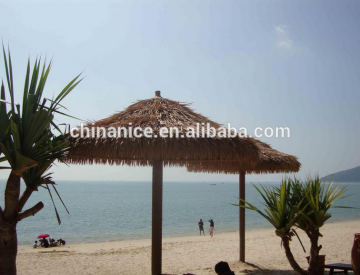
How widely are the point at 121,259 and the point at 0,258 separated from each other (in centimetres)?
556

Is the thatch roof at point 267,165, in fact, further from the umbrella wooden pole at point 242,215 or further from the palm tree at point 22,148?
the palm tree at point 22,148

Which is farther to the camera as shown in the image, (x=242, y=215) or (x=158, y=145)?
(x=242, y=215)

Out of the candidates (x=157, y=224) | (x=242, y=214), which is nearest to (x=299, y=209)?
(x=157, y=224)

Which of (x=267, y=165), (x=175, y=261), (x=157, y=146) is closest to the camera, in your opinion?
(x=157, y=146)

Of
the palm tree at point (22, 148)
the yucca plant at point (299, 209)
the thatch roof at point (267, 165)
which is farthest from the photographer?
the thatch roof at point (267, 165)

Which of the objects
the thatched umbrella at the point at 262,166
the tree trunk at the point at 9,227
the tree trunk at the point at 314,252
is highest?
the thatched umbrella at the point at 262,166

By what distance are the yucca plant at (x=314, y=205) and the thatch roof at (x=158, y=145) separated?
0.74 meters

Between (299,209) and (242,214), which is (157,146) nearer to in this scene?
(299,209)

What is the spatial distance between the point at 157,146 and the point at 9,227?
1.63 meters

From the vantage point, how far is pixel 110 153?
3984 millimetres

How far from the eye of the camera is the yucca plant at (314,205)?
4.32 metres

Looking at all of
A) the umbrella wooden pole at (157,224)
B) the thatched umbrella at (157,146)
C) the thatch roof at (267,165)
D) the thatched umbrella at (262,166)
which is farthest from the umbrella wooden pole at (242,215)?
the umbrella wooden pole at (157,224)

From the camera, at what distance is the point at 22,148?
10.9ft

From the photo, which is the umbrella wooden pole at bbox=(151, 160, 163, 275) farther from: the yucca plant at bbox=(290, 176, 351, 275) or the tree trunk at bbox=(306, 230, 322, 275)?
the tree trunk at bbox=(306, 230, 322, 275)
